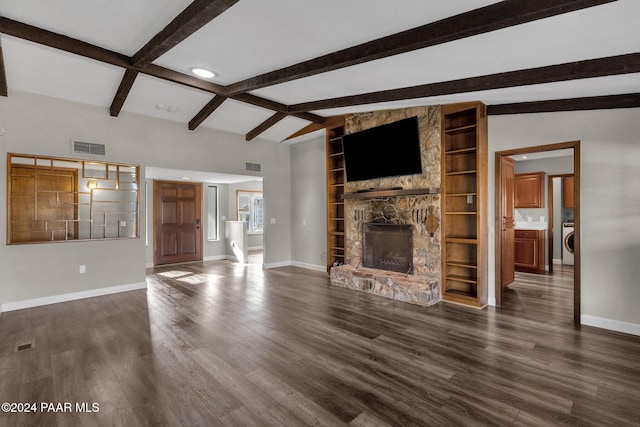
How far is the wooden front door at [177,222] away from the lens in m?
7.55

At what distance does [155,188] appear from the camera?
751 cm

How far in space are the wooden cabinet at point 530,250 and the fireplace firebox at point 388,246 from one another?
3181 millimetres

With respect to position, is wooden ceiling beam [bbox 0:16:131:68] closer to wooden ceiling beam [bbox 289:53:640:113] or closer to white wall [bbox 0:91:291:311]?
white wall [bbox 0:91:291:311]

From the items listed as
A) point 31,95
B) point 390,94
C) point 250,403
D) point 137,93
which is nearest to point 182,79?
point 137,93

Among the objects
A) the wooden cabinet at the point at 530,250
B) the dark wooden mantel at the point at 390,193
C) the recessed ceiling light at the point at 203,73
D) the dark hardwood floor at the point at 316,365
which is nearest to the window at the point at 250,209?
the dark wooden mantel at the point at 390,193

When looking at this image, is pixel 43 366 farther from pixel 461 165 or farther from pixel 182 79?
pixel 461 165

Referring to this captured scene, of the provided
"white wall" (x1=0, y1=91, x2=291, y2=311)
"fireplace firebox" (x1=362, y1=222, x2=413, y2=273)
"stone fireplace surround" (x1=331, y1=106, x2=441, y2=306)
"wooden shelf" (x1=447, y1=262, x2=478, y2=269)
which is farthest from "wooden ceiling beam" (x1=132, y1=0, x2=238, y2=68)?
"wooden shelf" (x1=447, y1=262, x2=478, y2=269)

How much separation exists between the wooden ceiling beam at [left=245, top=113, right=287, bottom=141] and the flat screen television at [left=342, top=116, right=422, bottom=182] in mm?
1302

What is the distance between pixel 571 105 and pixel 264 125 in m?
4.88

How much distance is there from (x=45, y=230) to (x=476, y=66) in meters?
6.81

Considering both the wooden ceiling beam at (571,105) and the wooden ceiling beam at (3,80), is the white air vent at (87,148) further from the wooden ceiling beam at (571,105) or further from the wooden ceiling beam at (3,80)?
the wooden ceiling beam at (571,105)

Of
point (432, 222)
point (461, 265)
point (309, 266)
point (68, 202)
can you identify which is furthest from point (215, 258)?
point (461, 265)

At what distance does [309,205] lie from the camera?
7195mm

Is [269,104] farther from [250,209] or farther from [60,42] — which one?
[250,209]
